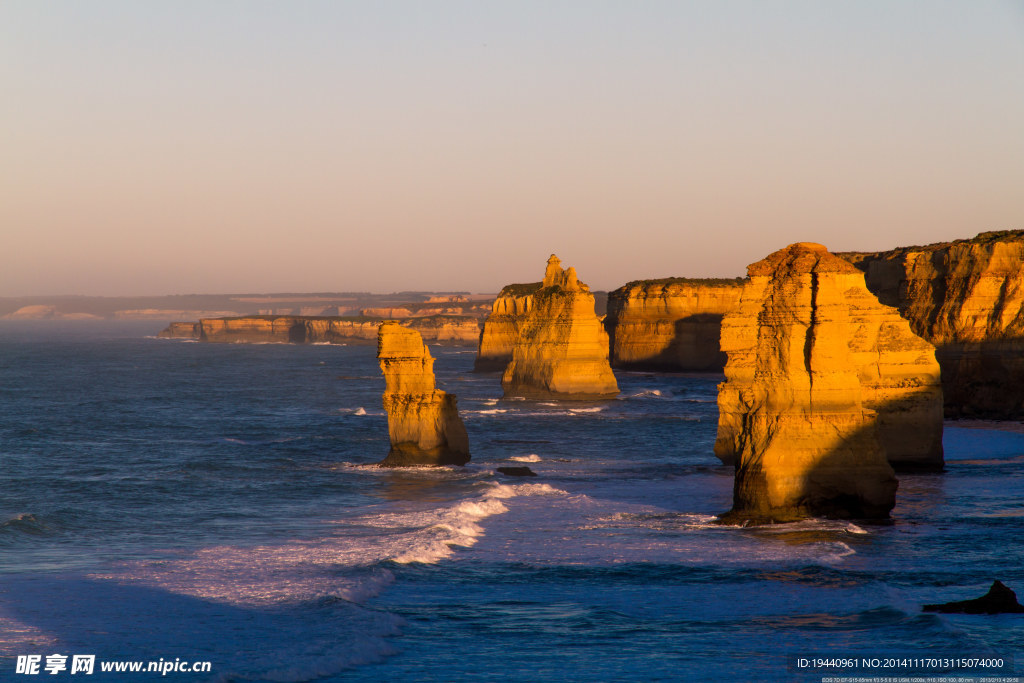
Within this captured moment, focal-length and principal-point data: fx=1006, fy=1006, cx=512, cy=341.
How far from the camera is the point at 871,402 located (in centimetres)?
3625

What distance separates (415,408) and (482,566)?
16180 mm

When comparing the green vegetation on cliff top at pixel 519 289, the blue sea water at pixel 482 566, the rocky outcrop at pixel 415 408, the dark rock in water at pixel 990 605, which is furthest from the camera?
the green vegetation on cliff top at pixel 519 289

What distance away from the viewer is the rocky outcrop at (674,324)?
119188 mm

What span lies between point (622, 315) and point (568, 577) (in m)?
101

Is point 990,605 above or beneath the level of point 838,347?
beneath

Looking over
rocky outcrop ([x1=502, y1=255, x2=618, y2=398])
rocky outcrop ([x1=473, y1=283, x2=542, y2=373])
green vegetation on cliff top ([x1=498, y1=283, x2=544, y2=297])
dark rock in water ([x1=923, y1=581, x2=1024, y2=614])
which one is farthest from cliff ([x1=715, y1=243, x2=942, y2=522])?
green vegetation on cliff top ([x1=498, y1=283, x2=544, y2=297])

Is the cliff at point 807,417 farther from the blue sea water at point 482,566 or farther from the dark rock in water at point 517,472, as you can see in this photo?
the dark rock in water at point 517,472

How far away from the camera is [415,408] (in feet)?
133

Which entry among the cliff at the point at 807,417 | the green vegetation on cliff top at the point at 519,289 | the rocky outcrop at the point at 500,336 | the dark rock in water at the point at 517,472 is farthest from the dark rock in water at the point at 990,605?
the green vegetation on cliff top at the point at 519,289

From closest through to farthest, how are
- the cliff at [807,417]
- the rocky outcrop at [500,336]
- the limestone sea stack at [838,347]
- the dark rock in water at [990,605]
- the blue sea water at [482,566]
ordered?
the blue sea water at [482,566]
the dark rock in water at [990,605]
the cliff at [807,417]
the limestone sea stack at [838,347]
the rocky outcrop at [500,336]

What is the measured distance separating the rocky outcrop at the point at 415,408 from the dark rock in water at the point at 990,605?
22866mm

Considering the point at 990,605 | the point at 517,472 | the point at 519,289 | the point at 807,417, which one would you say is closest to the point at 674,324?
the point at 519,289

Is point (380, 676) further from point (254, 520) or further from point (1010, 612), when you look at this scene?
point (254, 520)

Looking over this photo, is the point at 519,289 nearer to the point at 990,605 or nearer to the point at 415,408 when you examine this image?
the point at 415,408
